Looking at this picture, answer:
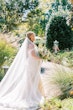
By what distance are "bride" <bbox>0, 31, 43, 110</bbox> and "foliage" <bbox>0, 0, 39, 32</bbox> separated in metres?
17.1

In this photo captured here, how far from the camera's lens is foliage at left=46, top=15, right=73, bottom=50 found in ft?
74.7

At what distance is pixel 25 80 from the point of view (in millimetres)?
8531

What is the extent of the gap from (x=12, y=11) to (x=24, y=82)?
715 inches

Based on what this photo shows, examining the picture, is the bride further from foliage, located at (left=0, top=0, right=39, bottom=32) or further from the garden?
foliage, located at (left=0, top=0, right=39, bottom=32)

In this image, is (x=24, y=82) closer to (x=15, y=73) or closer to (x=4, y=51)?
(x=15, y=73)

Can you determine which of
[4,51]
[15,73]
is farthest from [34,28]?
[15,73]

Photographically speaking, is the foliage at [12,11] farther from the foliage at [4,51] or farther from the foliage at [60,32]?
the foliage at [4,51]

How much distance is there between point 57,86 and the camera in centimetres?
825

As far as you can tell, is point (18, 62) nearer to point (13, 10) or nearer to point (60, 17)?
point (60, 17)

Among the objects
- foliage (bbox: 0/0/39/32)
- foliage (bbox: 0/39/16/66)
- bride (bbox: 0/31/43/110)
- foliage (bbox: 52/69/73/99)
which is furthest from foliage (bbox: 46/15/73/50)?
foliage (bbox: 52/69/73/99)

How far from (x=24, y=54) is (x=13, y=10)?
18.2 m

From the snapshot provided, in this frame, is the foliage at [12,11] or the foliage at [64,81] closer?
the foliage at [64,81]

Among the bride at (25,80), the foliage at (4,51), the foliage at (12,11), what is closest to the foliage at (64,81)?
the bride at (25,80)

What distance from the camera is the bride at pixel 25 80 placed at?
8.31 metres
